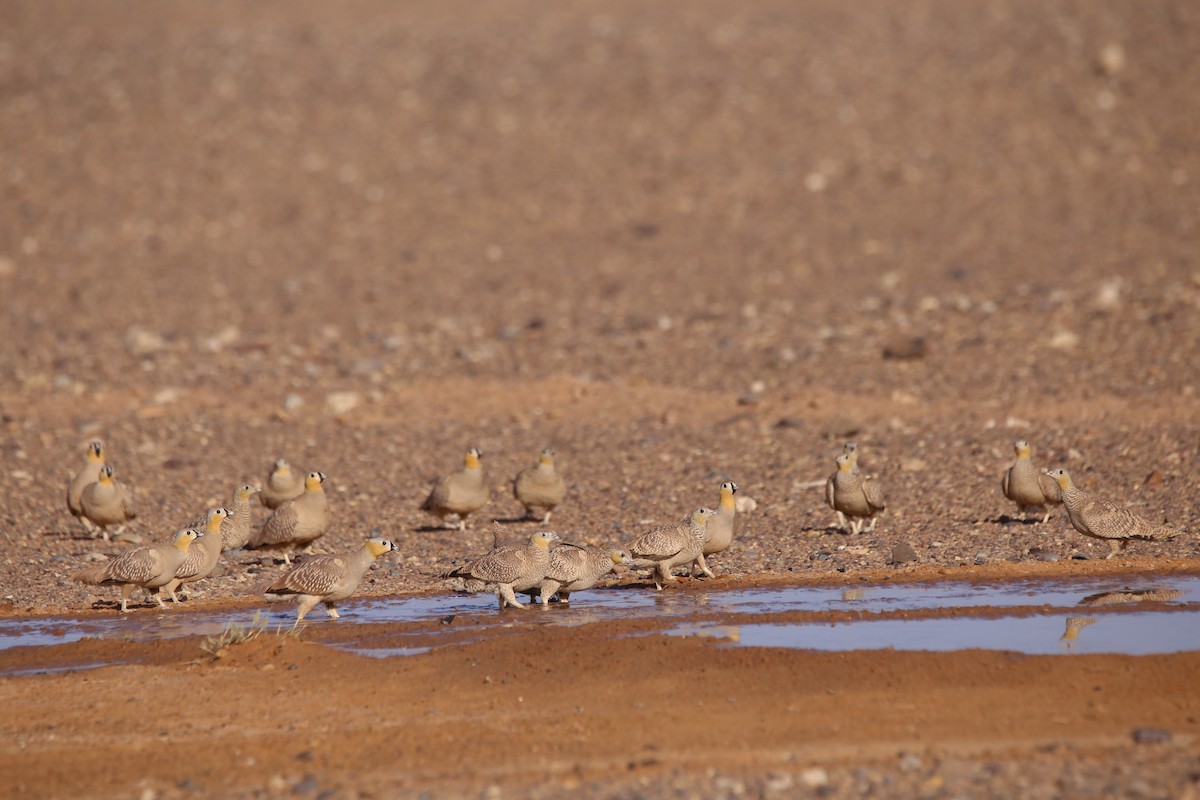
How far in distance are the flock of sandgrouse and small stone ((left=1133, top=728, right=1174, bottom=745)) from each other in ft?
15.6

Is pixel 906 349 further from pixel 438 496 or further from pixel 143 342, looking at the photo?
pixel 143 342

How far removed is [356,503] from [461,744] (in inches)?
339

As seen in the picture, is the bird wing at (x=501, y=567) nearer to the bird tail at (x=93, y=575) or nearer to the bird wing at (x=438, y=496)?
the bird tail at (x=93, y=575)

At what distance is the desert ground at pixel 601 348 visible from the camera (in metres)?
8.41

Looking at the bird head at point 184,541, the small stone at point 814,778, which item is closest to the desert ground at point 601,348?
the small stone at point 814,778

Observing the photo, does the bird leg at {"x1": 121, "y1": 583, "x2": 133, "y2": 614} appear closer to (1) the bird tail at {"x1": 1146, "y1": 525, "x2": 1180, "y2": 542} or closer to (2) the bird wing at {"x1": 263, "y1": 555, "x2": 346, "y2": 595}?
(2) the bird wing at {"x1": 263, "y1": 555, "x2": 346, "y2": 595}

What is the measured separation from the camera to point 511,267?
27.4 metres

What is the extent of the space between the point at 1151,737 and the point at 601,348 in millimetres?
15478

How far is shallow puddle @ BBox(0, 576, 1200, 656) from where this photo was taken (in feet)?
32.7

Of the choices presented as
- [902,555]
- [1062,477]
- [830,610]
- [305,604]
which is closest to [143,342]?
[305,604]

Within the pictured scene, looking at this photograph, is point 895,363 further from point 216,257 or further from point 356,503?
point 216,257

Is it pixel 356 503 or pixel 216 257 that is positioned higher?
pixel 216 257

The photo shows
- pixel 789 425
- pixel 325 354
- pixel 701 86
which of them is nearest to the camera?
pixel 789 425

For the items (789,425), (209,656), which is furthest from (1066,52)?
(209,656)
